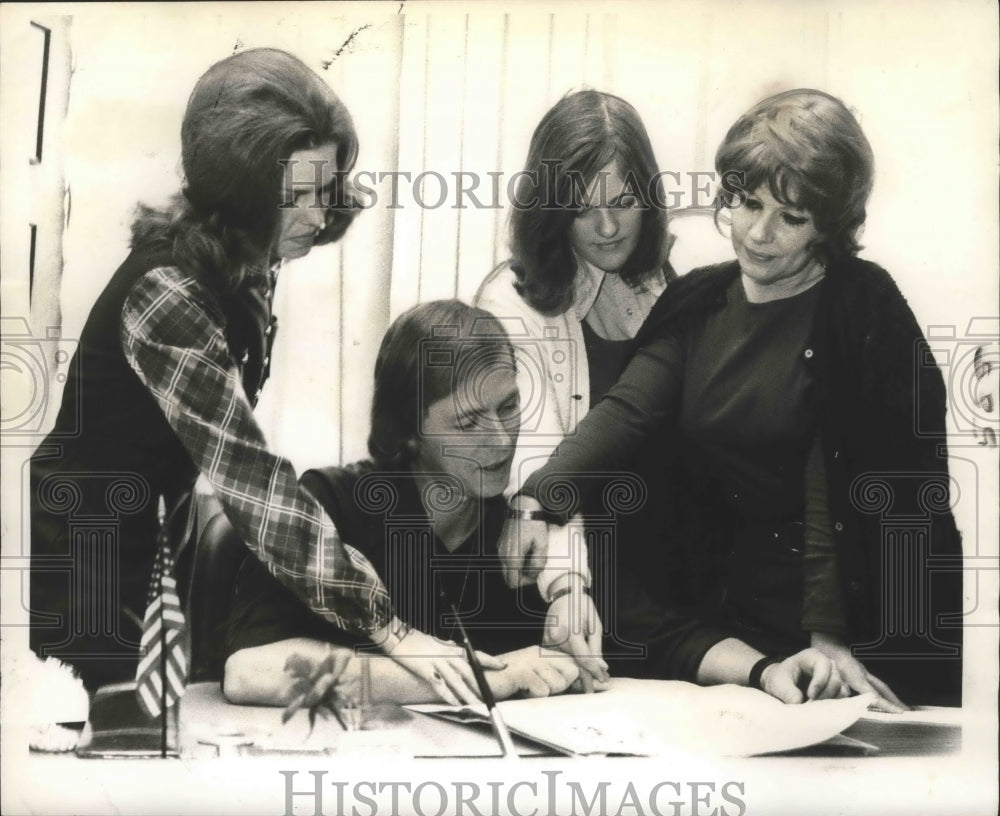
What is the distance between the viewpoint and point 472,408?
3.36 metres

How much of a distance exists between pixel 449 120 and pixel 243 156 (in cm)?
59

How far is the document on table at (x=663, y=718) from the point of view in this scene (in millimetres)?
3363

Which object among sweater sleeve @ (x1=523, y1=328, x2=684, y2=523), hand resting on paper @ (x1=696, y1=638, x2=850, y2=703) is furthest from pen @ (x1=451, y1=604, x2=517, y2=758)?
hand resting on paper @ (x1=696, y1=638, x2=850, y2=703)

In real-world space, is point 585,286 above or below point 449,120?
below

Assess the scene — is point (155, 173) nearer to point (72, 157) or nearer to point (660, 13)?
point (72, 157)

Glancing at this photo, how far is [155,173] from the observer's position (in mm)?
3367

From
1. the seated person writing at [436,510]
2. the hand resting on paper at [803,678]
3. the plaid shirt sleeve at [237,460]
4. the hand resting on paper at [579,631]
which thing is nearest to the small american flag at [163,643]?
the seated person writing at [436,510]

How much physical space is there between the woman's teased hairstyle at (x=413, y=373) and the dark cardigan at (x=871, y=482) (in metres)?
0.36

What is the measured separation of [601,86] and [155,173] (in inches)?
50.9

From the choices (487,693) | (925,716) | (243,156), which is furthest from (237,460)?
(925,716)

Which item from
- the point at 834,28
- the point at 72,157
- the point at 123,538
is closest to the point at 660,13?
the point at 834,28

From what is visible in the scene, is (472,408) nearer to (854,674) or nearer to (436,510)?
(436,510)

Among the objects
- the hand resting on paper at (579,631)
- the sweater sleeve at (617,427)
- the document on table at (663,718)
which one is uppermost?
the sweater sleeve at (617,427)

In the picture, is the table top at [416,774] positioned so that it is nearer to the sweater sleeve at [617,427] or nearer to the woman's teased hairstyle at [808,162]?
the sweater sleeve at [617,427]
